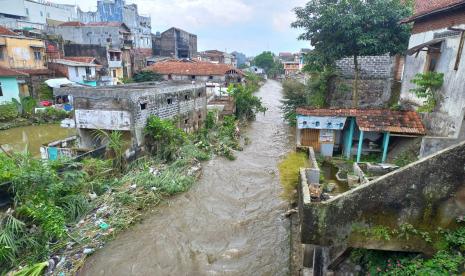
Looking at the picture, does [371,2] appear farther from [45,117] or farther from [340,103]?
[45,117]

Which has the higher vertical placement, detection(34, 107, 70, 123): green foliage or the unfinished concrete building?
the unfinished concrete building

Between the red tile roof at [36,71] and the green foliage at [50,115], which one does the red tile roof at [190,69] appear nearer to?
the red tile roof at [36,71]

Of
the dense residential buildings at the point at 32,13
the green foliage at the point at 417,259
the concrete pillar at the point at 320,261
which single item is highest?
the dense residential buildings at the point at 32,13

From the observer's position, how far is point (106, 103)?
447 inches

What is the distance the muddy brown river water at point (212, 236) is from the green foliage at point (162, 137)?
6.58 feet

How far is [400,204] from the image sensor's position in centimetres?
446

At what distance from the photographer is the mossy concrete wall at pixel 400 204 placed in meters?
4.27

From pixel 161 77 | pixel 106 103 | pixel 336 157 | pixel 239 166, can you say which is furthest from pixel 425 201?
pixel 161 77

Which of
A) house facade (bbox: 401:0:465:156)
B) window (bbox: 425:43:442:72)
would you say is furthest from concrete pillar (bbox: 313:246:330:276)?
window (bbox: 425:43:442:72)

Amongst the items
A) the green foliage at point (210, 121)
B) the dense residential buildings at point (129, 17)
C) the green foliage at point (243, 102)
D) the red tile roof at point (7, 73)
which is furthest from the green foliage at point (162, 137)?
the dense residential buildings at point (129, 17)

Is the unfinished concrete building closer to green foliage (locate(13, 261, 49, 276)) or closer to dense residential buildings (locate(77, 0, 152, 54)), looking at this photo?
green foliage (locate(13, 261, 49, 276))

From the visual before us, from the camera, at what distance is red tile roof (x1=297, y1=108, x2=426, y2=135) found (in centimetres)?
966

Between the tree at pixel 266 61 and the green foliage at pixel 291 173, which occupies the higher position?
the tree at pixel 266 61

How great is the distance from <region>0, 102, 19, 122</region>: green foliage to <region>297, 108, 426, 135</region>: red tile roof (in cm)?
2066
